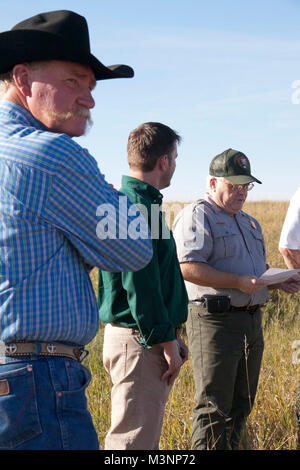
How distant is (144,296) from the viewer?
9.50 ft

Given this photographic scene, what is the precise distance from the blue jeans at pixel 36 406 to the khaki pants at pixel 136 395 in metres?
1.22

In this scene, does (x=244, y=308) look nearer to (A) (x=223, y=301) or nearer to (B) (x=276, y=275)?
(A) (x=223, y=301)

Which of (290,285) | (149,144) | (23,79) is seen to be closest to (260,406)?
(290,285)

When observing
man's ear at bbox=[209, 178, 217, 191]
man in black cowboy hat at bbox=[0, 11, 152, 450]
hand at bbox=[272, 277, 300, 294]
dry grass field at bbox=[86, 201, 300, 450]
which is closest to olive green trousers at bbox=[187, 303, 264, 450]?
dry grass field at bbox=[86, 201, 300, 450]

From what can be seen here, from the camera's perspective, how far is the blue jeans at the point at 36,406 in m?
1.79

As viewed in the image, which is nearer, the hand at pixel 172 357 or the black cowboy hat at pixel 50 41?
the black cowboy hat at pixel 50 41

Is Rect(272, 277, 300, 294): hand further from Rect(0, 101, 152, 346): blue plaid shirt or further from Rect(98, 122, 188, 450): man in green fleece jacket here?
Rect(0, 101, 152, 346): blue plaid shirt

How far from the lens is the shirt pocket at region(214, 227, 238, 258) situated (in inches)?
156

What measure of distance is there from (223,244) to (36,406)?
7.78 ft

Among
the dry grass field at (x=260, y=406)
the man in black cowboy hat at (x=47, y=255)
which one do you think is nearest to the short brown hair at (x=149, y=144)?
the dry grass field at (x=260, y=406)

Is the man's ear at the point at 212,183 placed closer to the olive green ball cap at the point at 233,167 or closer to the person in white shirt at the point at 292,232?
the olive green ball cap at the point at 233,167

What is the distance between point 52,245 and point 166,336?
1.22 m

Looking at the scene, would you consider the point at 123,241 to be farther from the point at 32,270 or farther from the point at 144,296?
the point at 144,296

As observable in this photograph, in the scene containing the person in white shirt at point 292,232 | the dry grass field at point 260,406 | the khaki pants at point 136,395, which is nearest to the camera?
the khaki pants at point 136,395
